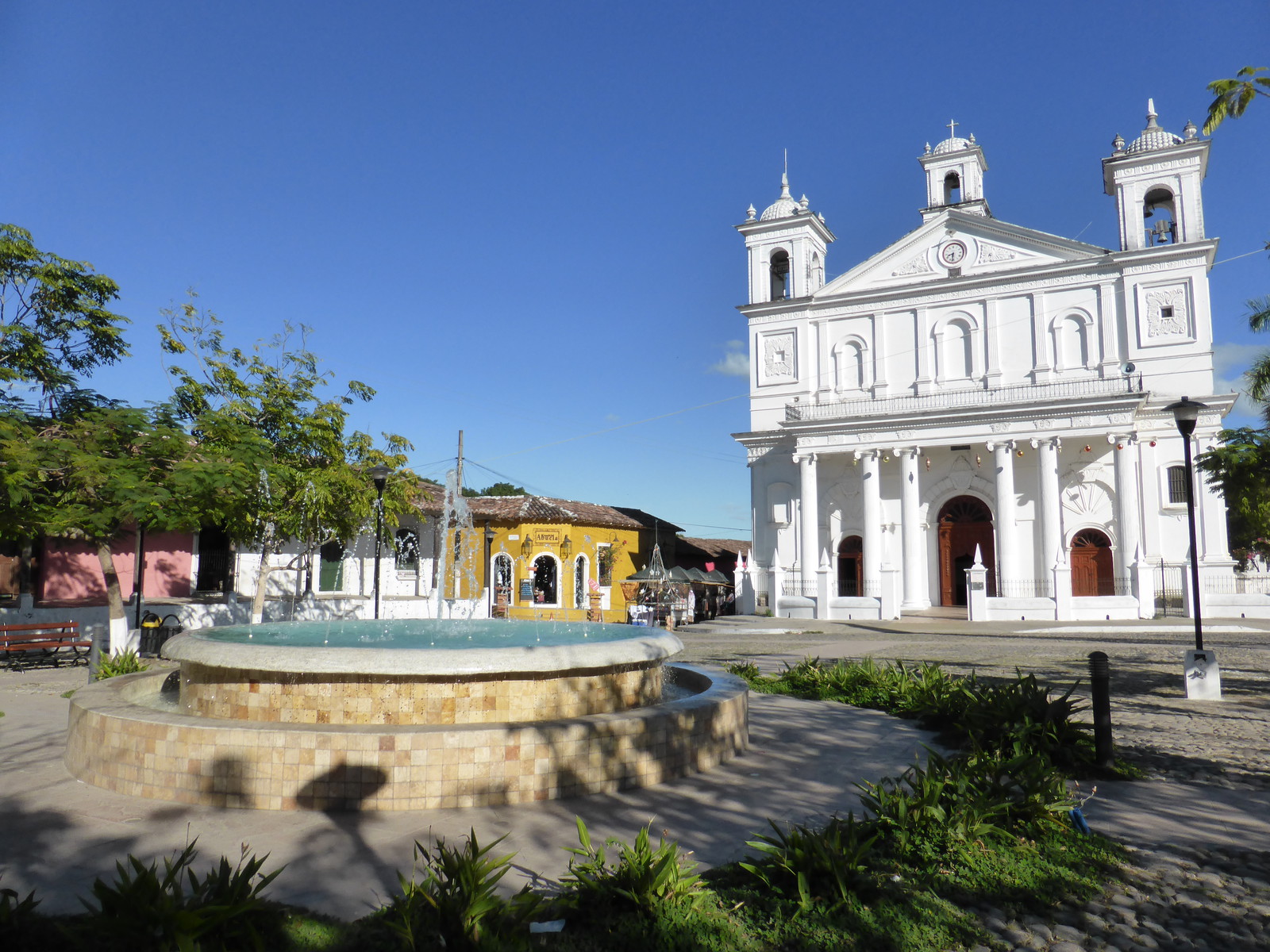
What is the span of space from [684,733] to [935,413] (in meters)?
24.7

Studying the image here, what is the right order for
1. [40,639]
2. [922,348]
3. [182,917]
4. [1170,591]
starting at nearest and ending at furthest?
[182,917], [40,639], [1170,591], [922,348]

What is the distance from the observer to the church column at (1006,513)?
27.0 m

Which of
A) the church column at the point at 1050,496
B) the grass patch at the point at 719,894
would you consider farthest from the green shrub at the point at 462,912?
the church column at the point at 1050,496

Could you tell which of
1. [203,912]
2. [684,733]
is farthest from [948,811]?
[203,912]

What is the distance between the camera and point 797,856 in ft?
12.4

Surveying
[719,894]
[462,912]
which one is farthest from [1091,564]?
[462,912]

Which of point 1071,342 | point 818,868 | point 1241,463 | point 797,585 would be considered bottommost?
point 818,868

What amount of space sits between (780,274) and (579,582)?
51.9ft

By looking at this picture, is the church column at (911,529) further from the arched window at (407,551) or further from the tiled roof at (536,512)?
the arched window at (407,551)

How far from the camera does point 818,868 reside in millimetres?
3730

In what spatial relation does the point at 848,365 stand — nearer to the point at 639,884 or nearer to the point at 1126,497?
the point at 1126,497

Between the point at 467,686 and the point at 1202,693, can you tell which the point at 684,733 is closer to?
the point at 467,686

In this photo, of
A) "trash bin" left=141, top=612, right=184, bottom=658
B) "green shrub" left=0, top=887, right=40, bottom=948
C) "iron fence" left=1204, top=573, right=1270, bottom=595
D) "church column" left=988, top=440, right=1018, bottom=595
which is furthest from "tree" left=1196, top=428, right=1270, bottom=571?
"trash bin" left=141, top=612, right=184, bottom=658

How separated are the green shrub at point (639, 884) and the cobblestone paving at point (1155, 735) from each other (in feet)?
4.23
